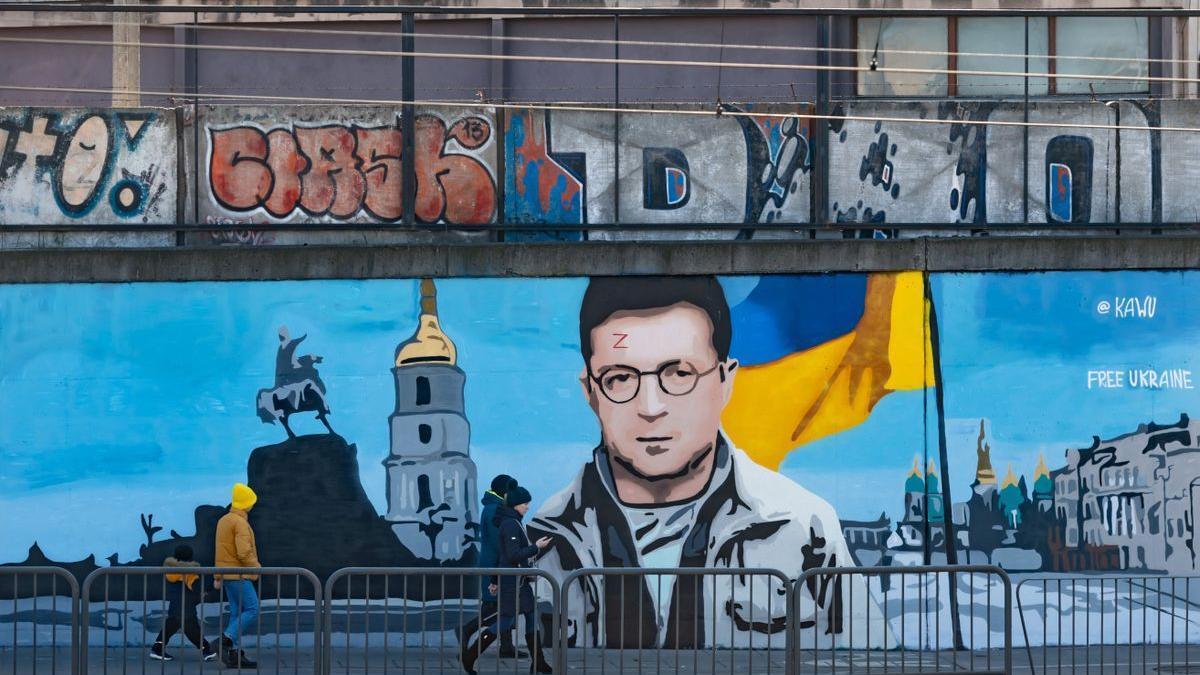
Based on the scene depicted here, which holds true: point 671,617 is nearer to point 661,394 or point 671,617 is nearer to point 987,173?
point 661,394

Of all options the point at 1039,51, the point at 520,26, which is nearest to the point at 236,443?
the point at 520,26

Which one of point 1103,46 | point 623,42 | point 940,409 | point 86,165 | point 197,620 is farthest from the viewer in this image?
point 623,42

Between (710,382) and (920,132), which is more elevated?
(920,132)

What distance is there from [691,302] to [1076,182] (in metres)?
3.80

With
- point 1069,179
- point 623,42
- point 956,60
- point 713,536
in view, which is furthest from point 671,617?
point 956,60

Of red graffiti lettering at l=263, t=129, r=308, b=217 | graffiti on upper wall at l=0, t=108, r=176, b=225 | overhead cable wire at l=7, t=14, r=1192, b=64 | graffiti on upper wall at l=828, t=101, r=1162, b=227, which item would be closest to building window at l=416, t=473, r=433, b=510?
red graffiti lettering at l=263, t=129, r=308, b=217

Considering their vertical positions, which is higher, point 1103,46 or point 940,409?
point 1103,46

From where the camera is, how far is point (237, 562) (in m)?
11.9

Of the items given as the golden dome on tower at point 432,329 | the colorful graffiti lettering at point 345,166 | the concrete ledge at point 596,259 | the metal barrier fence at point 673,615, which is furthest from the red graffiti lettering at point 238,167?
the metal barrier fence at point 673,615

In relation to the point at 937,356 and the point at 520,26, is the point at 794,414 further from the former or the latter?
the point at 520,26

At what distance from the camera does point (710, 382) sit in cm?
1278

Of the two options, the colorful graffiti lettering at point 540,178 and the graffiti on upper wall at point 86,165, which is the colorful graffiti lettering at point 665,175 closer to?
the colorful graffiti lettering at point 540,178

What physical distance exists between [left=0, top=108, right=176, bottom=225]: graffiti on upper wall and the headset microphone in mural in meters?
1.80

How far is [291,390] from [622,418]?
9.50 ft
